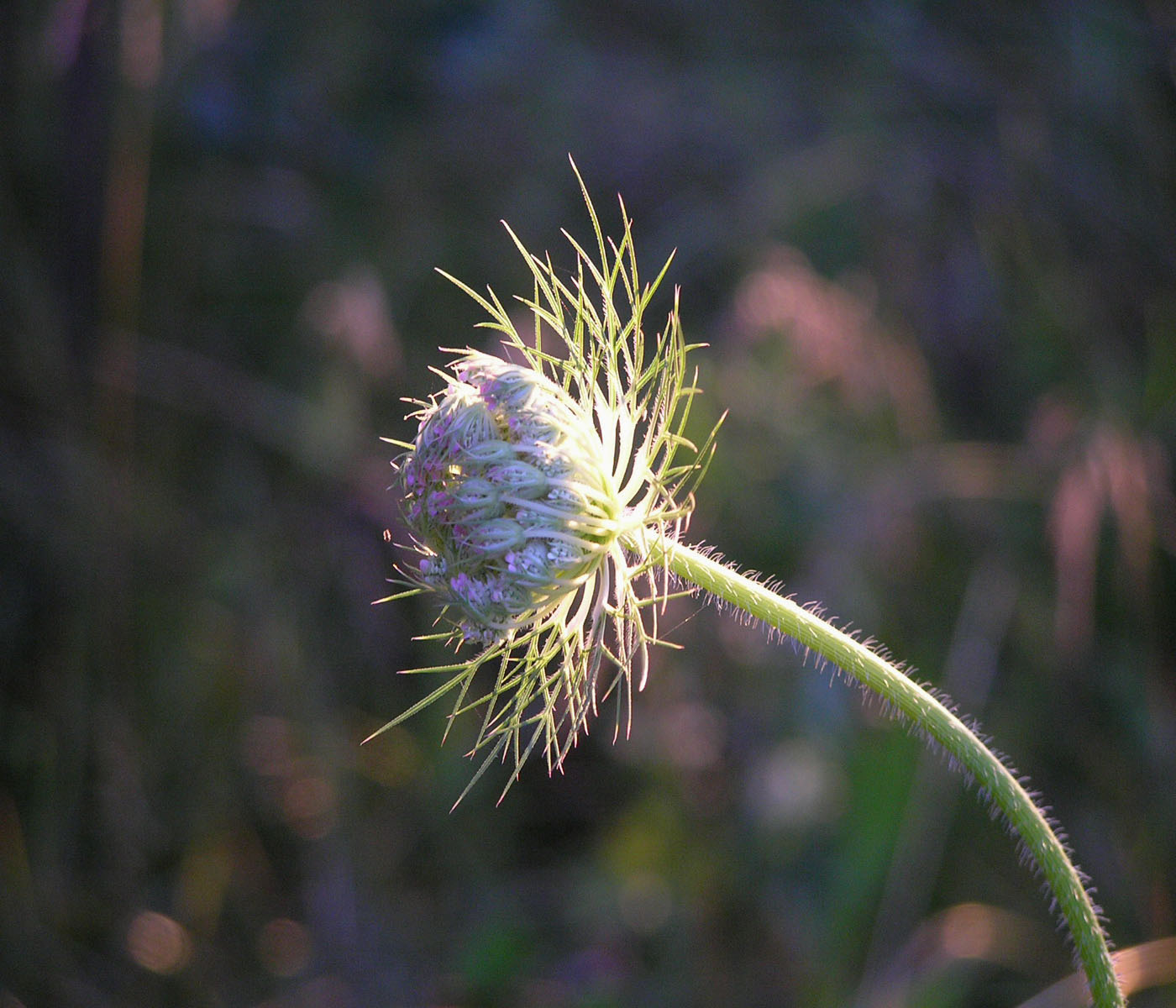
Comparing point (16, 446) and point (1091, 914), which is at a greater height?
point (16, 446)

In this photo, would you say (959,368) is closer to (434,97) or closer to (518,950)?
(434,97)

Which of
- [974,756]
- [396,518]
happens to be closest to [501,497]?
[974,756]

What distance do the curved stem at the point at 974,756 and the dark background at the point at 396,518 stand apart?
65.8 inches

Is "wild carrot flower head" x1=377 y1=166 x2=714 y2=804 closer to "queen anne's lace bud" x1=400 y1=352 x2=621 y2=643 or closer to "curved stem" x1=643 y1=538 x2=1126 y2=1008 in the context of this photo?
"queen anne's lace bud" x1=400 y1=352 x2=621 y2=643

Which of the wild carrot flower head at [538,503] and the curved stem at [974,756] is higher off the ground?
the wild carrot flower head at [538,503]

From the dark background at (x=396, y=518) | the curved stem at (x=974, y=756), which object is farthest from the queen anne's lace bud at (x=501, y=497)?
the dark background at (x=396, y=518)

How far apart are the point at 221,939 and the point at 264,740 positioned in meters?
0.77

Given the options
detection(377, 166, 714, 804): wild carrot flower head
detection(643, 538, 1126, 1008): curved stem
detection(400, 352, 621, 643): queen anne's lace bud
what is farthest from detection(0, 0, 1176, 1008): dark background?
detection(400, 352, 621, 643): queen anne's lace bud

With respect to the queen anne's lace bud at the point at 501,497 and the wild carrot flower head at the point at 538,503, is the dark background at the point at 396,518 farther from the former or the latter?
the queen anne's lace bud at the point at 501,497

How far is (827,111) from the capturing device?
513 centimetres

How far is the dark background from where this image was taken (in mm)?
3412

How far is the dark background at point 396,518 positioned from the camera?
11.2 ft

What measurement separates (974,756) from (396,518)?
2130 mm

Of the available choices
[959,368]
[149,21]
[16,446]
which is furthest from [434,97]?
[959,368]
